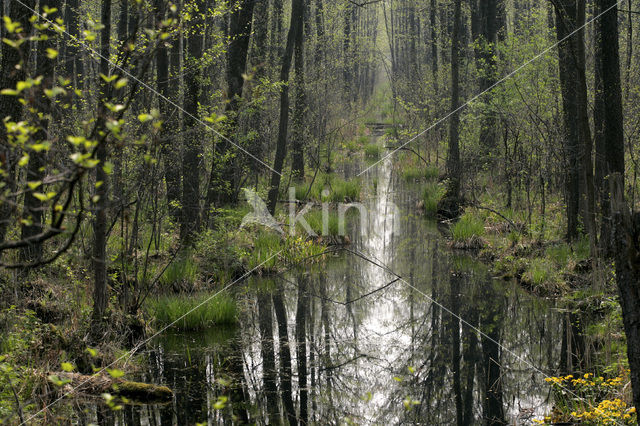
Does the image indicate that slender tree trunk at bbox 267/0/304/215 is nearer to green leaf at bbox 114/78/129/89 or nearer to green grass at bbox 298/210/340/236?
green grass at bbox 298/210/340/236

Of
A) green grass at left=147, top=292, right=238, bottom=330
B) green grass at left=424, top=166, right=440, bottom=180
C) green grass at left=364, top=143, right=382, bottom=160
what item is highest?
green grass at left=364, top=143, right=382, bottom=160

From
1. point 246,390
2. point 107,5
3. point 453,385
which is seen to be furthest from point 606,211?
point 107,5

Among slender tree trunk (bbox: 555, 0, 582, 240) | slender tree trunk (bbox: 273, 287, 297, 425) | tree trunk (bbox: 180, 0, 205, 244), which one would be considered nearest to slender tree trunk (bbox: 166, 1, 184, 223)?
tree trunk (bbox: 180, 0, 205, 244)

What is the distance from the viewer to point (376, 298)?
320 inches

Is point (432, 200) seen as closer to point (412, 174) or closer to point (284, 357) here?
point (412, 174)

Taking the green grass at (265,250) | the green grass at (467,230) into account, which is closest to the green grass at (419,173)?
the green grass at (467,230)

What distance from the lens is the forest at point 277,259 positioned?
4.42 metres

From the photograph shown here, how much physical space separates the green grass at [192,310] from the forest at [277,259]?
25 millimetres

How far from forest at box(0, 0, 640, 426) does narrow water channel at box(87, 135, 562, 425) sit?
29mm

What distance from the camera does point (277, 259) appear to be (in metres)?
9.43

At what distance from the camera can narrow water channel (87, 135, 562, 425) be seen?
16.5 feet

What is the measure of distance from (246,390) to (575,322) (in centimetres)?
366

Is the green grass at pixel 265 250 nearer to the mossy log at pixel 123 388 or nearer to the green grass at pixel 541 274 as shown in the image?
the green grass at pixel 541 274

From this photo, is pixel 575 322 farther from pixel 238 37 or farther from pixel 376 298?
pixel 238 37
